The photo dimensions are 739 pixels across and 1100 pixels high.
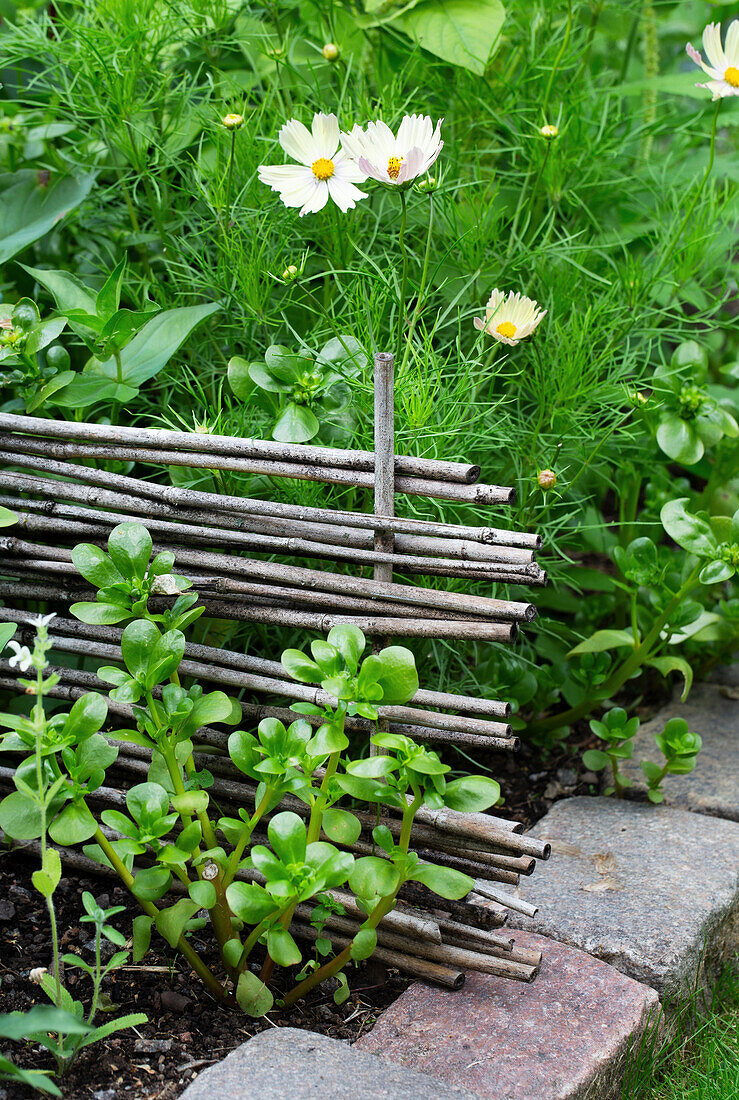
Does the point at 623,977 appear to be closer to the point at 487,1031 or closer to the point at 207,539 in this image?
the point at 487,1031

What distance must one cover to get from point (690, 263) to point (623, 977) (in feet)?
3.29

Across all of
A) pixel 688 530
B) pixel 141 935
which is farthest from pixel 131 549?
pixel 688 530

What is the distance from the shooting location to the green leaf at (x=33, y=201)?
1.44 m

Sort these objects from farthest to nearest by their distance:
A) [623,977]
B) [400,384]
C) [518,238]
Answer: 1. [518,238]
2. [400,384]
3. [623,977]

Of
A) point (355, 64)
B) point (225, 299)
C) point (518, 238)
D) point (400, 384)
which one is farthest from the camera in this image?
point (355, 64)

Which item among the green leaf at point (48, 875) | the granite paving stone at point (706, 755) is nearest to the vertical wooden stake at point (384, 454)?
the green leaf at point (48, 875)

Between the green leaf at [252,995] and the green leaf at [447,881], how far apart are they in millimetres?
202

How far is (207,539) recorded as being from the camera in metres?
1.10

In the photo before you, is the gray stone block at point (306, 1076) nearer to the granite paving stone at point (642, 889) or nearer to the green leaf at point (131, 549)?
the granite paving stone at point (642, 889)

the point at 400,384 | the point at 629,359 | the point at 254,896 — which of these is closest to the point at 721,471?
the point at 629,359

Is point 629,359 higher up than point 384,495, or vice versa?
point 629,359

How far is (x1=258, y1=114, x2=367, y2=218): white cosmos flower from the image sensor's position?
120cm

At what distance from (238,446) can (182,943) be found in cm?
52

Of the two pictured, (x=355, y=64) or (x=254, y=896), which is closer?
(x=254, y=896)
